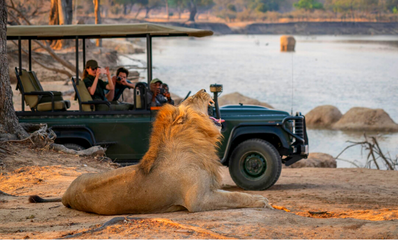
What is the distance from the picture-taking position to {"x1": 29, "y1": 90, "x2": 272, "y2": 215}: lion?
416 cm

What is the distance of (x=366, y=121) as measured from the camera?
20.2 metres

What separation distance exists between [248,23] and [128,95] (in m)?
73.0

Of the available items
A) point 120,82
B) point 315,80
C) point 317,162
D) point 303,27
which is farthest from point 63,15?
point 303,27

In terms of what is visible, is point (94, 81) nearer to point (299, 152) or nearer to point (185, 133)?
point (299, 152)

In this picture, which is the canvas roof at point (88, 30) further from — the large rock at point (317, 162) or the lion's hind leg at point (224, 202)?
the large rock at point (317, 162)

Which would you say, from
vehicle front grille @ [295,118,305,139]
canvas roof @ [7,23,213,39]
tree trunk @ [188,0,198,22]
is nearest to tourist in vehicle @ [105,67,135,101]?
canvas roof @ [7,23,213,39]

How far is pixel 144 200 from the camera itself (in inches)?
165

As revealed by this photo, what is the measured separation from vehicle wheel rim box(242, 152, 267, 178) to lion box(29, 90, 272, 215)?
3002mm

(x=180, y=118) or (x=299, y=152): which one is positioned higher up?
(x=180, y=118)

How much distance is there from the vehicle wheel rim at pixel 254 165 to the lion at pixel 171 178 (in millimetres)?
3002

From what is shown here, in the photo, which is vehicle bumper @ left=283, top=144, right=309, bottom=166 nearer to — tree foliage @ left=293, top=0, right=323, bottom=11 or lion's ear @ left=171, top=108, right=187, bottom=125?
lion's ear @ left=171, top=108, right=187, bottom=125

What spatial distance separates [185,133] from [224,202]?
0.61 meters

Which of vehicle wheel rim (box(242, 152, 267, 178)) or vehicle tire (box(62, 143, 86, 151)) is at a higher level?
vehicle tire (box(62, 143, 86, 151))

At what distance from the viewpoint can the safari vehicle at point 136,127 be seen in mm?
7340
